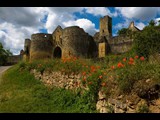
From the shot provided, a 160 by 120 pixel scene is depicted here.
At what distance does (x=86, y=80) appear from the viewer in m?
9.61

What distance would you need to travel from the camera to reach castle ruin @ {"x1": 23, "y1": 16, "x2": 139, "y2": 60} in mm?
27328

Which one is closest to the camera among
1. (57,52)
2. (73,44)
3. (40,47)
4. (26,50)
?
(73,44)

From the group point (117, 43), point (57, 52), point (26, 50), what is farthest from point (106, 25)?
point (26, 50)

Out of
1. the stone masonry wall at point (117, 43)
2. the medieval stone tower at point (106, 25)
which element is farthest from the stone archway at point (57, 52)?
the medieval stone tower at point (106, 25)

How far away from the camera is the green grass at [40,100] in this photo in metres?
9.27

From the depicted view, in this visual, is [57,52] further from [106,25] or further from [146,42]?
[146,42]

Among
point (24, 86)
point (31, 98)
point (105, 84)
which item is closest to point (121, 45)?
point (24, 86)

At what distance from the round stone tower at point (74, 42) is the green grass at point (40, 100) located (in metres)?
13.2

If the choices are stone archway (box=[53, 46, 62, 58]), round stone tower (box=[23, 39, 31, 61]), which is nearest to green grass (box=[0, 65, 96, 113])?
stone archway (box=[53, 46, 62, 58])

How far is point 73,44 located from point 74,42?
9.3 inches

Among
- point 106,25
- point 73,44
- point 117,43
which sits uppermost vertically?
point 106,25

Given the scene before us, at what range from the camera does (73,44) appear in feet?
89.1
